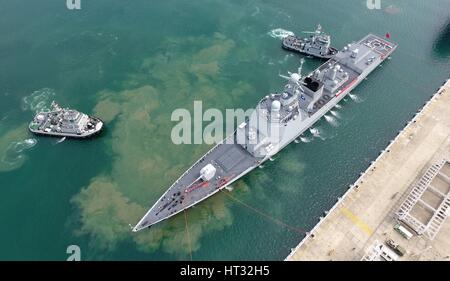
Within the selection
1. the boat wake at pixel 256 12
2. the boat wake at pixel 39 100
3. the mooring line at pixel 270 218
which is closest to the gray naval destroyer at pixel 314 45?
the boat wake at pixel 256 12

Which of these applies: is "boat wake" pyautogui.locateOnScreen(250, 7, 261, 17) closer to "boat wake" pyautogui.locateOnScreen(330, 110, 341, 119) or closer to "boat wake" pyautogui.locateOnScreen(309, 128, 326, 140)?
"boat wake" pyautogui.locateOnScreen(330, 110, 341, 119)

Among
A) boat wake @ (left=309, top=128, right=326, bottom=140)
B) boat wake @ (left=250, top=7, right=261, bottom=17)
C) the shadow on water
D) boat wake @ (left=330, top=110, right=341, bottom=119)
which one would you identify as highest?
the shadow on water

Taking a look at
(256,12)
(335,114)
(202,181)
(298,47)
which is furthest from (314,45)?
(202,181)

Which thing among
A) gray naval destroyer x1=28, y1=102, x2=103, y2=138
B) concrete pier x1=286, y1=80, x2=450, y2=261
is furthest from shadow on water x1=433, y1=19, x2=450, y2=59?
gray naval destroyer x1=28, y1=102, x2=103, y2=138

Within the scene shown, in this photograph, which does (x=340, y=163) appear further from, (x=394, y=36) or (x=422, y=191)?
(x=394, y=36)

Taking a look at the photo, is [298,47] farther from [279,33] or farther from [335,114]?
[335,114]

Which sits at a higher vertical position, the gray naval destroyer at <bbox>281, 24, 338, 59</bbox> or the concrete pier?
the gray naval destroyer at <bbox>281, 24, 338, 59</bbox>

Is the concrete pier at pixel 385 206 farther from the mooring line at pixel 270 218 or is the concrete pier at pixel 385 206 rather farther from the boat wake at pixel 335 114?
the boat wake at pixel 335 114
